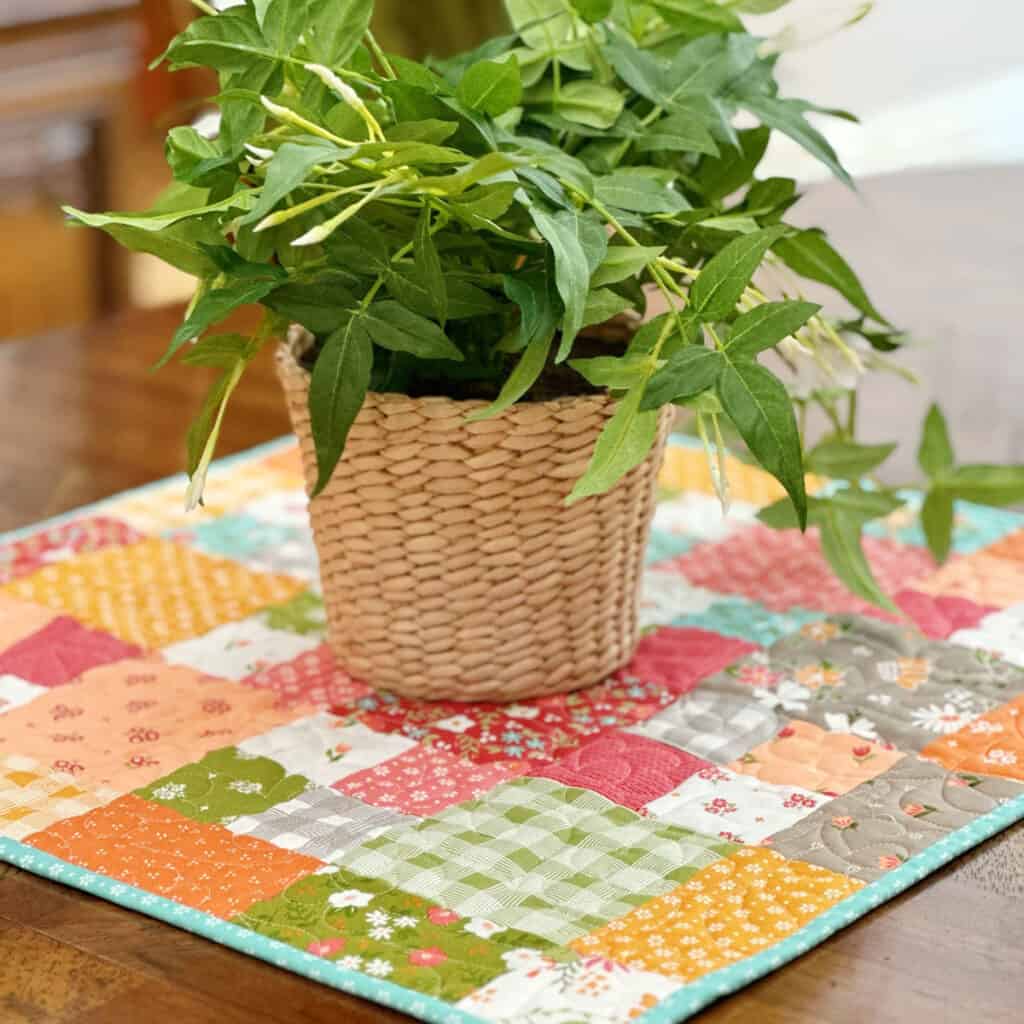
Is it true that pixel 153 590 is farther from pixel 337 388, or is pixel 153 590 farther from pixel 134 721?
pixel 337 388

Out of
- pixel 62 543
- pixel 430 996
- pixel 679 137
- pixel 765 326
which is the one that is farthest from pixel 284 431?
pixel 430 996

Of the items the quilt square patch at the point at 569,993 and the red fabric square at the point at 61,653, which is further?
the red fabric square at the point at 61,653

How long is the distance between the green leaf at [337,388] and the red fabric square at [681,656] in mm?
289

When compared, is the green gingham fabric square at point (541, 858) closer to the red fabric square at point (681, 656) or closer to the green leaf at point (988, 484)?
the red fabric square at point (681, 656)

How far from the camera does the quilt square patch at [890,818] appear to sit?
866 mm

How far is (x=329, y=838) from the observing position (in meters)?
0.89

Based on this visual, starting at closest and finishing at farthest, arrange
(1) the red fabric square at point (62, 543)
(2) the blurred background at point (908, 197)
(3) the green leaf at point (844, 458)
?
(3) the green leaf at point (844, 458), (1) the red fabric square at point (62, 543), (2) the blurred background at point (908, 197)

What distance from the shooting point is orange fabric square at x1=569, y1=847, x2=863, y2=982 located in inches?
30.3

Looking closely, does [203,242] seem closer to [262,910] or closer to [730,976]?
[262,910]

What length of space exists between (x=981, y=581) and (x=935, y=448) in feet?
0.40

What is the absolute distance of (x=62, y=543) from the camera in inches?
52.6

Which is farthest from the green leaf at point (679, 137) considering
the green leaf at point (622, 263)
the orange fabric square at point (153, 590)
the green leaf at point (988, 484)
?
the orange fabric square at point (153, 590)

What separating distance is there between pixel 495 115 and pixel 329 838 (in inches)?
15.7

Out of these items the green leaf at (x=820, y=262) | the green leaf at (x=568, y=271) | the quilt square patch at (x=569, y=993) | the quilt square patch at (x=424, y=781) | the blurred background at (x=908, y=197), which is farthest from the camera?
the blurred background at (x=908, y=197)
